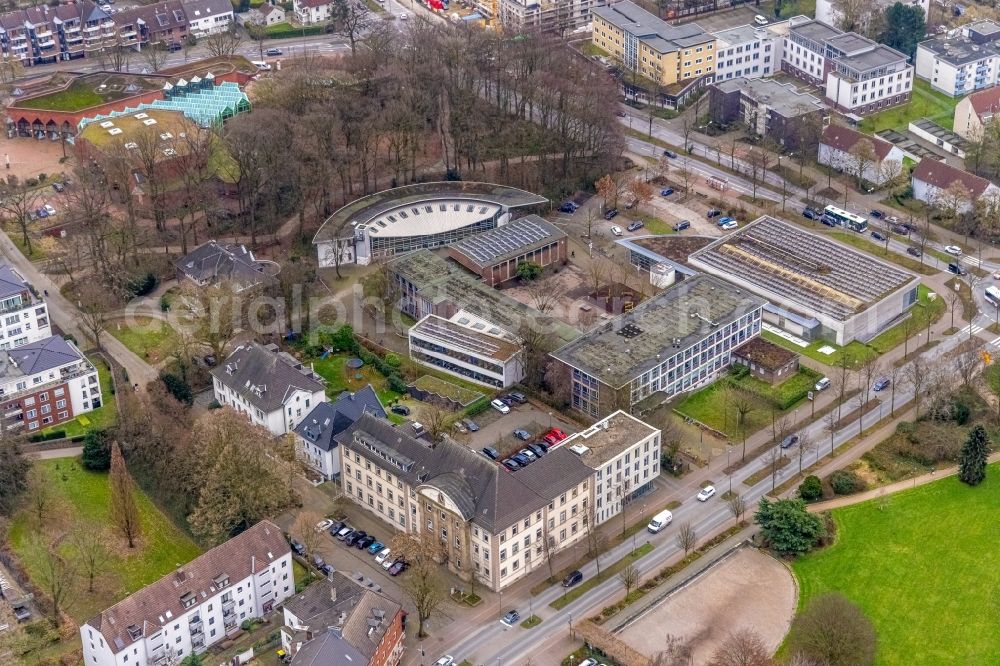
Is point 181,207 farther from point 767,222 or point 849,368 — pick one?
point 849,368

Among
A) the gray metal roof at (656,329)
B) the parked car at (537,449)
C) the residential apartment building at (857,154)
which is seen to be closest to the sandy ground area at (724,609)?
the parked car at (537,449)

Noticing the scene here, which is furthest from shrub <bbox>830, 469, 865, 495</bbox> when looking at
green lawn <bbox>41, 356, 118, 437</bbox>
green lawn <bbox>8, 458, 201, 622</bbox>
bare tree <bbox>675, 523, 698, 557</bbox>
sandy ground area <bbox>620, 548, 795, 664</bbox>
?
green lawn <bbox>41, 356, 118, 437</bbox>

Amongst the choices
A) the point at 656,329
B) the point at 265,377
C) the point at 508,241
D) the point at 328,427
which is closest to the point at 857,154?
the point at 508,241

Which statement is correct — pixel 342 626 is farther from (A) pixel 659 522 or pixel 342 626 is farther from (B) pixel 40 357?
(B) pixel 40 357

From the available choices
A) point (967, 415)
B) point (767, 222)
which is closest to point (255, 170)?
point (767, 222)

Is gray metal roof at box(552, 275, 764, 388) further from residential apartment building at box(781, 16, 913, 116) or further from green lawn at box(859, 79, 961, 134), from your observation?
residential apartment building at box(781, 16, 913, 116)

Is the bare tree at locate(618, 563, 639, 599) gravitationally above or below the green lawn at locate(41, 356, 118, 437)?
below

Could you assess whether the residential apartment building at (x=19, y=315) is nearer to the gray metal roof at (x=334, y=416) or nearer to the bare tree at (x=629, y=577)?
the gray metal roof at (x=334, y=416)
